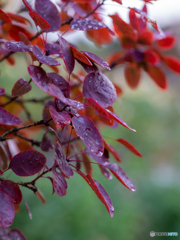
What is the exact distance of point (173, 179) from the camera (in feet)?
7.96

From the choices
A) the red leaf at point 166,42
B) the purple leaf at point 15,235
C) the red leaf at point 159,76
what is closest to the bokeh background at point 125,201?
the red leaf at point 159,76

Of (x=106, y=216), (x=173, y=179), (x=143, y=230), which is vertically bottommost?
(x=173, y=179)

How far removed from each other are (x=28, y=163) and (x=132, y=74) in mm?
675

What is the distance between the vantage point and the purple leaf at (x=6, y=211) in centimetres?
36

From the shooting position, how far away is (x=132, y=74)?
3.18ft

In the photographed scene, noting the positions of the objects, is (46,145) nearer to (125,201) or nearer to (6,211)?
(6,211)

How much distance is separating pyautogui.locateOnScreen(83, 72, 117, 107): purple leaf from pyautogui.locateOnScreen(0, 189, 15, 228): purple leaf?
0.73ft

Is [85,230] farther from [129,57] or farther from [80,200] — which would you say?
[129,57]

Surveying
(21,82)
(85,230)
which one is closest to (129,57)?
(21,82)

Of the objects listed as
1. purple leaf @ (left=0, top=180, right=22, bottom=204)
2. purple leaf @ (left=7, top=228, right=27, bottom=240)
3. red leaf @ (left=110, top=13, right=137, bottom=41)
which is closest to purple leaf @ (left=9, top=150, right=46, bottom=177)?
purple leaf @ (left=0, top=180, right=22, bottom=204)

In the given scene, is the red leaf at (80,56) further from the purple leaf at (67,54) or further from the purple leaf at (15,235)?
the purple leaf at (15,235)

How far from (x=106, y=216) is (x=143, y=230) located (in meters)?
0.36

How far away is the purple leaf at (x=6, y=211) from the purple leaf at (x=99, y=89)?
223mm

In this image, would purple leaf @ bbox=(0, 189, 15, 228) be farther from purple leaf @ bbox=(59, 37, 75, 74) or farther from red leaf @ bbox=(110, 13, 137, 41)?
red leaf @ bbox=(110, 13, 137, 41)
